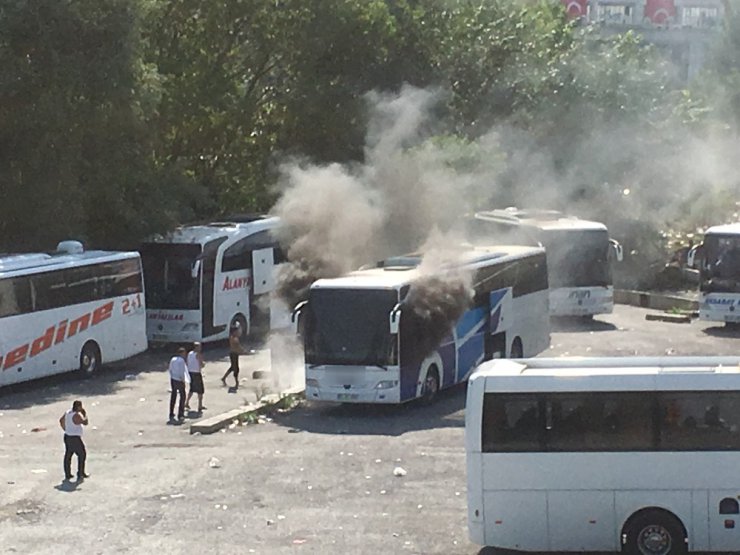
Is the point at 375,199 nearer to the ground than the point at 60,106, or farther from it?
nearer to the ground

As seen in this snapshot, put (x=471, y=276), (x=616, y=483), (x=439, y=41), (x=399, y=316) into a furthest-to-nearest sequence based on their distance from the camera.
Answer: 1. (x=439, y=41)
2. (x=471, y=276)
3. (x=399, y=316)
4. (x=616, y=483)

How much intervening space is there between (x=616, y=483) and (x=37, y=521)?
22.1 ft

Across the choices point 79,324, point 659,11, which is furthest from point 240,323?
point 659,11

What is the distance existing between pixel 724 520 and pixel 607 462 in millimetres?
1256

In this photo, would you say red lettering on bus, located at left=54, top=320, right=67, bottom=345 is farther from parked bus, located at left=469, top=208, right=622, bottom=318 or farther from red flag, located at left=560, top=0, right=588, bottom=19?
red flag, located at left=560, top=0, right=588, bottom=19

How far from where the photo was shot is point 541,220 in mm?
42312

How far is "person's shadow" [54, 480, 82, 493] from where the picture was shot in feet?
61.3

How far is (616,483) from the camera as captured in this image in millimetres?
14555

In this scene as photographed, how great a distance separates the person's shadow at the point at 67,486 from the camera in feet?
61.3

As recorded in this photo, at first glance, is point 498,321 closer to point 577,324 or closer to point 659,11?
point 577,324

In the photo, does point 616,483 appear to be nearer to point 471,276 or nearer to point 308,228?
point 471,276

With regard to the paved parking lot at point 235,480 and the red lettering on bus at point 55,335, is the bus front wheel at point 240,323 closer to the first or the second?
the red lettering on bus at point 55,335

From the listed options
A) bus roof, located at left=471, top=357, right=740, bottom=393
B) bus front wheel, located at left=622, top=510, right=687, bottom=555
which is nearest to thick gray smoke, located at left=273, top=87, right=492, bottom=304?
Result: bus roof, located at left=471, top=357, right=740, bottom=393

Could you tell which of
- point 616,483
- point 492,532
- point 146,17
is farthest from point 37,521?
point 146,17
